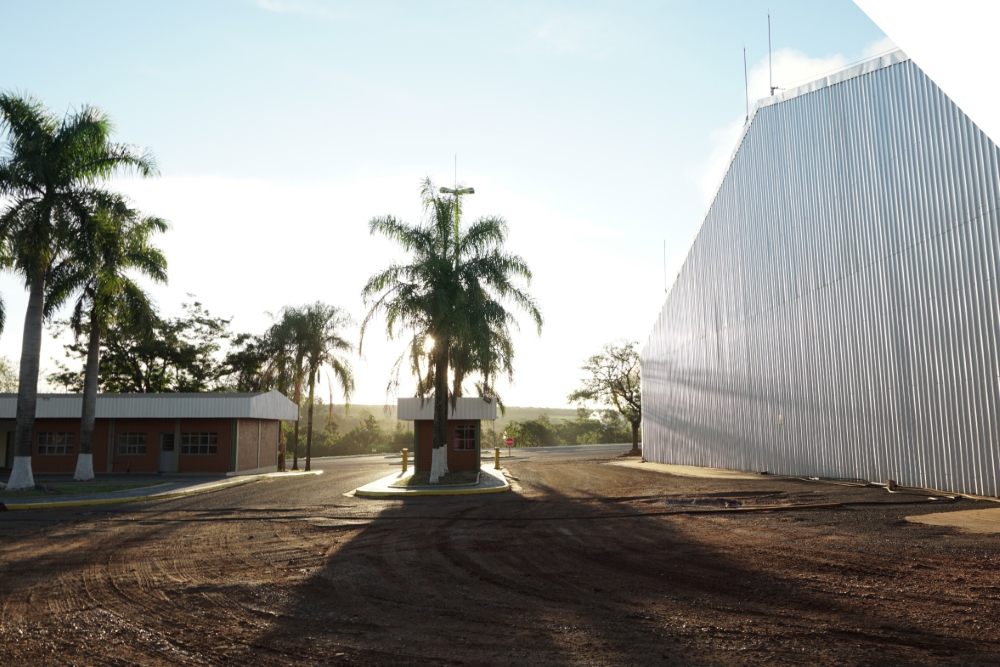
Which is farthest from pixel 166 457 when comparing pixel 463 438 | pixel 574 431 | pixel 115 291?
pixel 574 431

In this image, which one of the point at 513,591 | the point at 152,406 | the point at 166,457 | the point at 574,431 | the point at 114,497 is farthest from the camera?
the point at 574,431

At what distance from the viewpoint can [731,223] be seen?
98.8ft

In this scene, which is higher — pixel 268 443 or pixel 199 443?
pixel 199 443

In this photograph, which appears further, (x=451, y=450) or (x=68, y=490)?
(x=451, y=450)

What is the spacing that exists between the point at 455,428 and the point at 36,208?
17743mm

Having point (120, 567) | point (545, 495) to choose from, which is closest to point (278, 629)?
point (120, 567)

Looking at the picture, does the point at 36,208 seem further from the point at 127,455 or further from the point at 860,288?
the point at 860,288

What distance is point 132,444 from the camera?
117 ft

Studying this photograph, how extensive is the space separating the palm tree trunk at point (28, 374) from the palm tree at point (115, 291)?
6.81 feet

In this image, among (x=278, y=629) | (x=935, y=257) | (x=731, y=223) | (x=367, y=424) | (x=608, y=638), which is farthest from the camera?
(x=367, y=424)

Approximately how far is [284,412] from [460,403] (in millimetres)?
15934

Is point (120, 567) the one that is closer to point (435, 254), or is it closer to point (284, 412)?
point (435, 254)

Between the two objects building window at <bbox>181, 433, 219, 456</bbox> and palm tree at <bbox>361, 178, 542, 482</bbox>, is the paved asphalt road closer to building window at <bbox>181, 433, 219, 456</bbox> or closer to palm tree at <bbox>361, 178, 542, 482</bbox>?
building window at <bbox>181, 433, 219, 456</bbox>

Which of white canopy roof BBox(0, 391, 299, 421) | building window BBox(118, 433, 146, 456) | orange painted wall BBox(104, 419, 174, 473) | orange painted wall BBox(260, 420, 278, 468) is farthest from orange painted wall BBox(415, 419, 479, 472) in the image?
building window BBox(118, 433, 146, 456)
